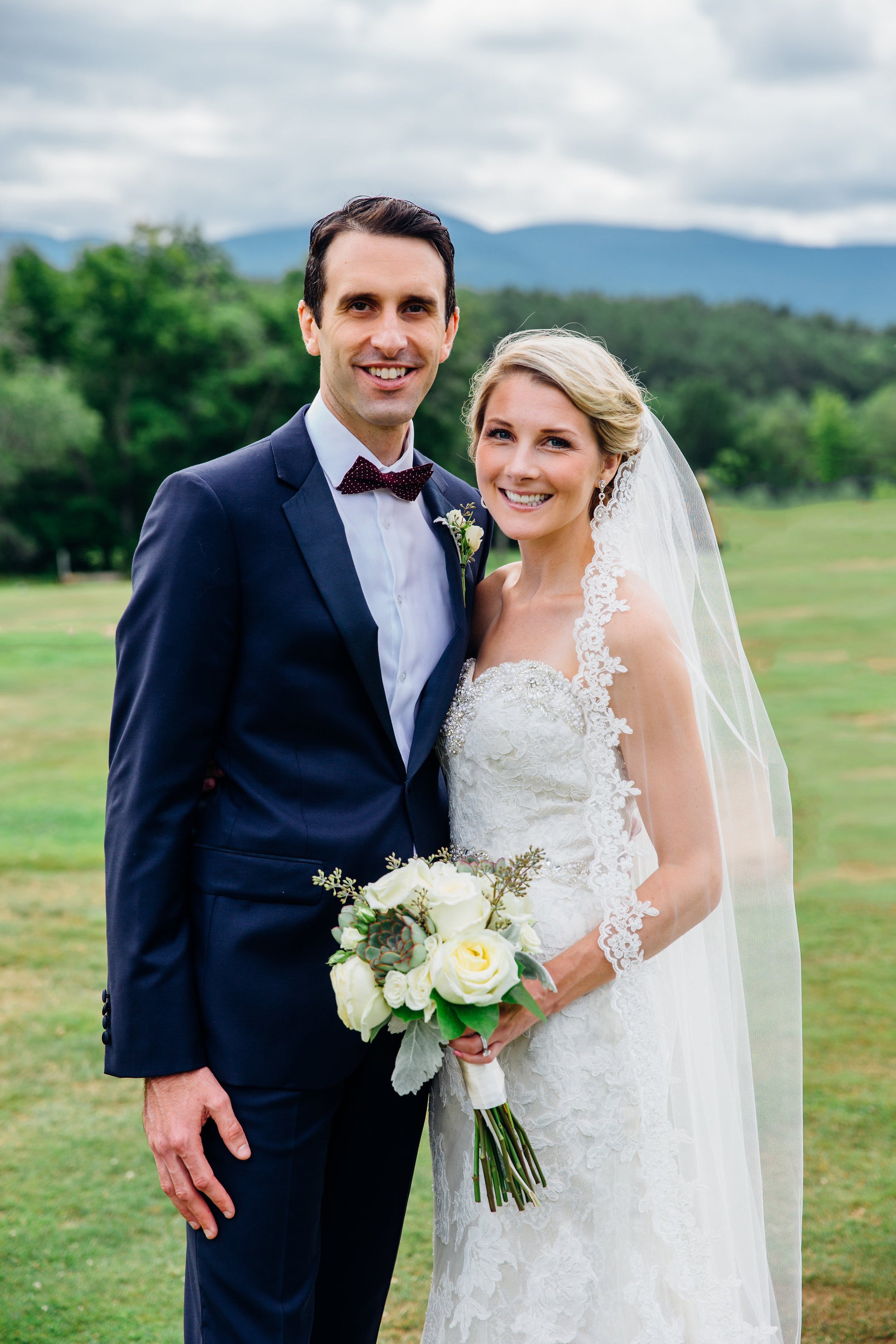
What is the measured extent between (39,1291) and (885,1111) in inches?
152

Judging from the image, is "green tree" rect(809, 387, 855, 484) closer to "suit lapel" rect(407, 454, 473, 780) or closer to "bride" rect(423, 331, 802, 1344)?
"bride" rect(423, 331, 802, 1344)

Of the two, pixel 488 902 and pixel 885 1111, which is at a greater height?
→ pixel 488 902

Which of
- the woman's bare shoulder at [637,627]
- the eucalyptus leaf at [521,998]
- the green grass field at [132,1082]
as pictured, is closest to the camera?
the eucalyptus leaf at [521,998]

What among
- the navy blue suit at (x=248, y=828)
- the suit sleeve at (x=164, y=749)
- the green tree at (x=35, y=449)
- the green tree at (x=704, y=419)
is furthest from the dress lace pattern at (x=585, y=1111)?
the green tree at (x=704, y=419)

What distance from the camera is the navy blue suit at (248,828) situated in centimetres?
261

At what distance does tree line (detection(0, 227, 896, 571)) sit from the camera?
44906 millimetres

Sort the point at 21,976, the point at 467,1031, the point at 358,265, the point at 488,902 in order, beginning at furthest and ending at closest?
the point at 21,976, the point at 358,265, the point at 467,1031, the point at 488,902

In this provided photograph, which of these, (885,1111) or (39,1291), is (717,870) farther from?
(885,1111)

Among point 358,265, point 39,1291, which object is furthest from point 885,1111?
point 358,265

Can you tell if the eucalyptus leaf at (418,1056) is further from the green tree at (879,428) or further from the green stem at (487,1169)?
the green tree at (879,428)

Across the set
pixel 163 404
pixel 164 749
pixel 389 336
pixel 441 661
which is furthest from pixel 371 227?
pixel 163 404

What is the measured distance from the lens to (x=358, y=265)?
2871 millimetres

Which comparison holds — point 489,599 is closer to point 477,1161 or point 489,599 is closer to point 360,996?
point 360,996

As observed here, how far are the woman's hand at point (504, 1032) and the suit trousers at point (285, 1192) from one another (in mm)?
284
